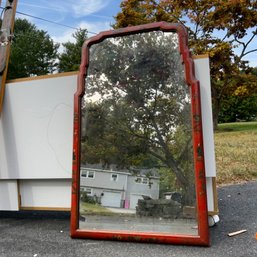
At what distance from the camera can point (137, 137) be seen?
2.62 metres

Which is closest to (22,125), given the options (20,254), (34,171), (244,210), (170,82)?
(34,171)

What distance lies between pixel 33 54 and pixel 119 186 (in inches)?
805

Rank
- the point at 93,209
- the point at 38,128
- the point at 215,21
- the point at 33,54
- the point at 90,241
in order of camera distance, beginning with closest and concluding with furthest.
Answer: the point at 90,241, the point at 93,209, the point at 38,128, the point at 215,21, the point at 33,54

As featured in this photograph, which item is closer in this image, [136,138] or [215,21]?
[136,138]

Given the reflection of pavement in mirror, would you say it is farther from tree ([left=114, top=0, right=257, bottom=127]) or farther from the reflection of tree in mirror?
tree ([left=114, top=0, right=257, bottom=127])

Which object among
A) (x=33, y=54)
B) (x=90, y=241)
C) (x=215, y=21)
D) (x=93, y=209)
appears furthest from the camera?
(x=33, y=54)

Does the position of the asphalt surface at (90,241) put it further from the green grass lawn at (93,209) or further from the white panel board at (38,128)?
the white panel board at (38,128)

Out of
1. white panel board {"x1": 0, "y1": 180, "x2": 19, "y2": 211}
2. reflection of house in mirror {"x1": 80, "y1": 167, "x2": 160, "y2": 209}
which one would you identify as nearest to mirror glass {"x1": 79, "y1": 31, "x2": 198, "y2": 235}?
reflection of house in mirror {"x1": 80, "y1": 167, "x2": 160, "y2": 209}

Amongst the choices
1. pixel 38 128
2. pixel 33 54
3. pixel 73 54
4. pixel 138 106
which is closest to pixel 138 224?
pixel 138 106

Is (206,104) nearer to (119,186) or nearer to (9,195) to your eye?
(119,186)

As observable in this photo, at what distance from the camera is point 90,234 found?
2.49m

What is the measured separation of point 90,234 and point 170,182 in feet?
2.35

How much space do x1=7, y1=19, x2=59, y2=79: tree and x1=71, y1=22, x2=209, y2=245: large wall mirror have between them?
18018mm

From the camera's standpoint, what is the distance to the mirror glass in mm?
2461
